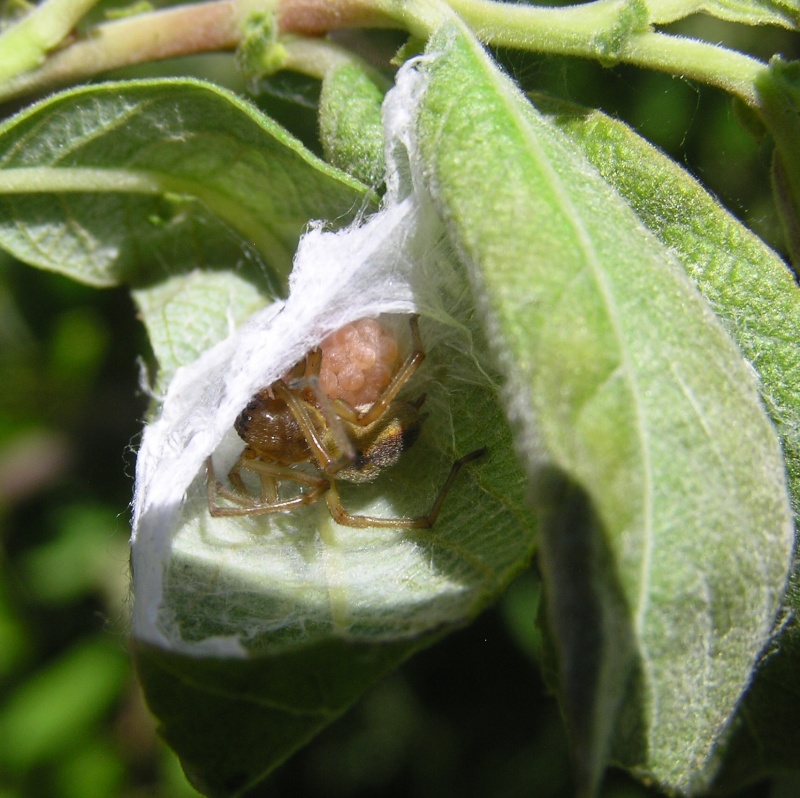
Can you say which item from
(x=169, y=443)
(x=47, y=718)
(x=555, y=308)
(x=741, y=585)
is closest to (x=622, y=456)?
(x=555, y=308)

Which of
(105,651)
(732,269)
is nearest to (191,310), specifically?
(732,269)

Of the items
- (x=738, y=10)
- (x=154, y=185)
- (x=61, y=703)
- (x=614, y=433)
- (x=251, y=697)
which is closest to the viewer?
(x=614, y=433)

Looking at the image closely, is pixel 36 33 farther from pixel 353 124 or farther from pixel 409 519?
pixel 409 519

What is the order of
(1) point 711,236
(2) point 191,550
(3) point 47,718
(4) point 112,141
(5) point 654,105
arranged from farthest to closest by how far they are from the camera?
1. (3) point 47,718
2. (5) point 654,105
3. (4) point 112,141
4. (2) point 191,550
5. (1) point 711,236

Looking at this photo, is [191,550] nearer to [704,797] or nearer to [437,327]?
[437,327]

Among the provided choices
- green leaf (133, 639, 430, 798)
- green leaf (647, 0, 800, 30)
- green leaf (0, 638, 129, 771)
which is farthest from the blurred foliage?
green leaf (133, 639, 430, 798)

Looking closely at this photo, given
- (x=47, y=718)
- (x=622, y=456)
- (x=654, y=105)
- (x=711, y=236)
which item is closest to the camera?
(x=622, y=456)

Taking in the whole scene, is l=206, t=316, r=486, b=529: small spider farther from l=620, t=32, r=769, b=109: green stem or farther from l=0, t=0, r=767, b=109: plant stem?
l=620, t=32, r=769, b=109: green stem

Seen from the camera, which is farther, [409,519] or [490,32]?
[409,519]
